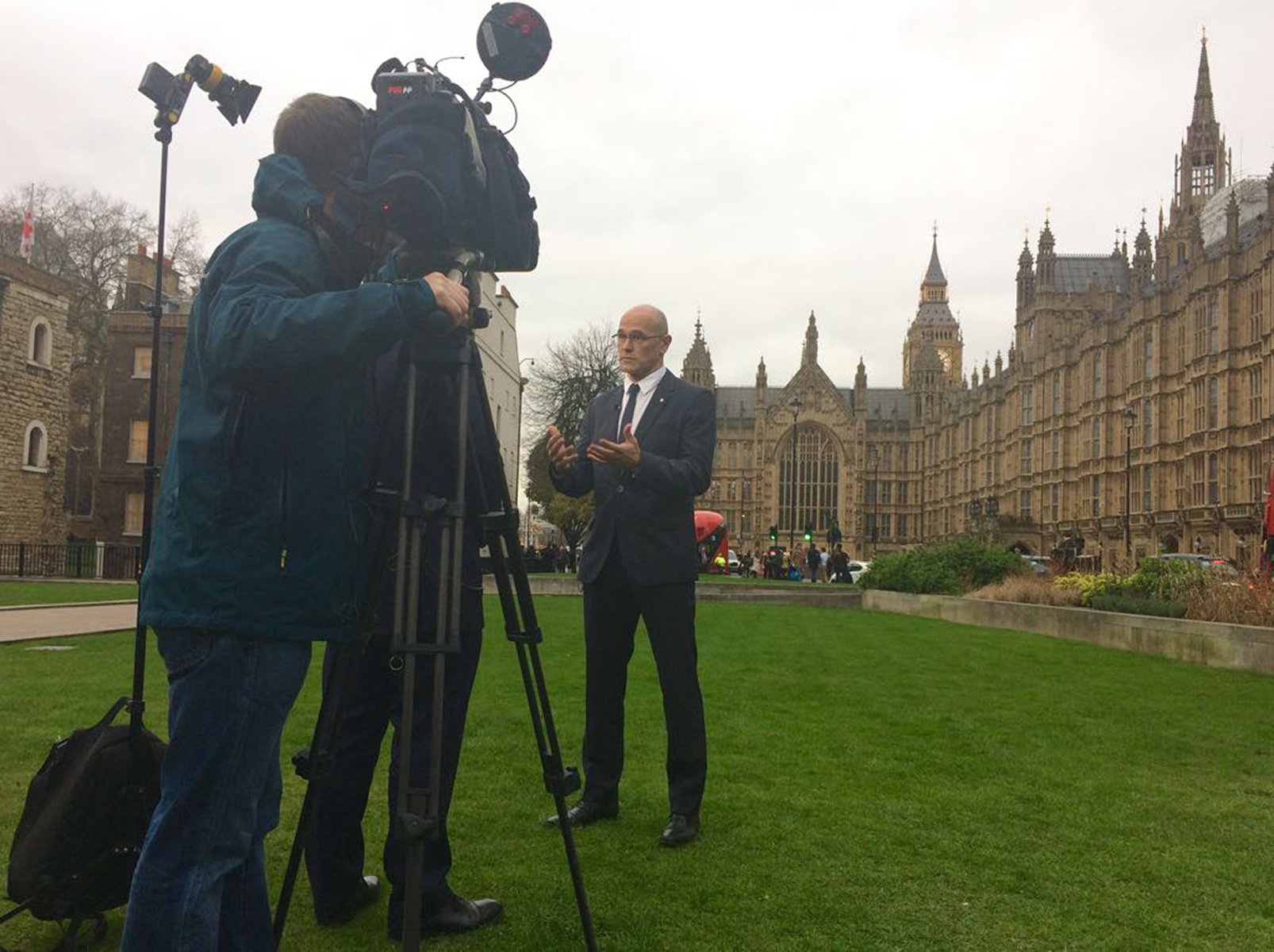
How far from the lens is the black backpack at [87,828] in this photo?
9.21 feet

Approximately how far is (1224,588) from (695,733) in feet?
41.0

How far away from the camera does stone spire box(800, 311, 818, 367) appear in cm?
10838

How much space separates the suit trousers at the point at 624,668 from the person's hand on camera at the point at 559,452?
20.0 inches

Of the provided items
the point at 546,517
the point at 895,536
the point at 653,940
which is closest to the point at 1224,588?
the point at 653,940

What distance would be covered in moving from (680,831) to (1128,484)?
171 ft

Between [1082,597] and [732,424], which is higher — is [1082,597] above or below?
below

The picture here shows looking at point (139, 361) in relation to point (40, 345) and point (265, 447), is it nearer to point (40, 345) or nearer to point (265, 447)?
point (40, 345)

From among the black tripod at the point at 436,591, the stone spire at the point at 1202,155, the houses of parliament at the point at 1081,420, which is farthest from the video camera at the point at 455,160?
the stone spire at the point at 1202,155

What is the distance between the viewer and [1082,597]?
18.7 m

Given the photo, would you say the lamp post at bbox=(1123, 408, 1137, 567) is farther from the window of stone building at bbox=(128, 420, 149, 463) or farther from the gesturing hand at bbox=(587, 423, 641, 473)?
the gesturing hand at bbox=(587, 423, 641, 473)

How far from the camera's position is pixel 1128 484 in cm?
5022

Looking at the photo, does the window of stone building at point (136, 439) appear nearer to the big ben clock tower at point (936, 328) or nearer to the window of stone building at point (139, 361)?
the window of stone building at point (139, 361)

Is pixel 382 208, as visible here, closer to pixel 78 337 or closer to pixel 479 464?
pixel 479 464

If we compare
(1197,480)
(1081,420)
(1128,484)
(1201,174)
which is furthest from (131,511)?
(1201,174)
